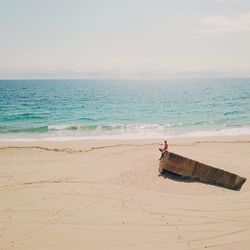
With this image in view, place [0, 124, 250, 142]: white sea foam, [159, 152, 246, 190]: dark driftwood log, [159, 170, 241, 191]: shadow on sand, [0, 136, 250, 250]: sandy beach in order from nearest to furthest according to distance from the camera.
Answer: [0, 136, 250, 250]: sandy beach, [159, 152, 246, 190]: dark driftwood log, [159, 170, 241, 191]: shadow on sand, [0, 124, 250, 142]: white sea foam

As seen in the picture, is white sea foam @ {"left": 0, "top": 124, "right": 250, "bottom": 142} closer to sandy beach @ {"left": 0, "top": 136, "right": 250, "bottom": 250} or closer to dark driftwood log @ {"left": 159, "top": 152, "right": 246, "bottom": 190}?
sandy beach @ {"left": 0, "top": 136, "right": 250, "bottom": 250}

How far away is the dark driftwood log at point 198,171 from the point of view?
1572 cm

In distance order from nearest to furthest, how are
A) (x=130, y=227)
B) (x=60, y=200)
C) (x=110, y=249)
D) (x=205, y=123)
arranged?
(x=110, y=249) < (x=130, y=227) < (x=60, y=200) < (x=205, y=123)

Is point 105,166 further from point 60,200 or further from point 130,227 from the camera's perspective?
point 130,227

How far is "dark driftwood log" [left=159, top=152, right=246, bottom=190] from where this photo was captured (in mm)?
15719

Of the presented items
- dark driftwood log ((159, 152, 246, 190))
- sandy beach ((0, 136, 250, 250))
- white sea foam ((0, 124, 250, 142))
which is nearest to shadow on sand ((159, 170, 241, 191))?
dark driftwood log ((159, 152, 246, 190))

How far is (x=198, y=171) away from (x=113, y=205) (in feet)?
17.7

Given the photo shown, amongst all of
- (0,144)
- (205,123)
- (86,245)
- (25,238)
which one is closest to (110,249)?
(86,245)

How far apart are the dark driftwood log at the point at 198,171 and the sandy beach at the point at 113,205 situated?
52cm

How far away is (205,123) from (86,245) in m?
31.4

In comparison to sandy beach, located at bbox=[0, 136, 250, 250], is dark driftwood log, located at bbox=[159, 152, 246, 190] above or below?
above

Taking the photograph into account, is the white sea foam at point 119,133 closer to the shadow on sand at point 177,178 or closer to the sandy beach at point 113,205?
the sandy beach at point 113,205

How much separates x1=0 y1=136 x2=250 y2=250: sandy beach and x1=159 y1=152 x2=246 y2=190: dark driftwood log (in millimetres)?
520

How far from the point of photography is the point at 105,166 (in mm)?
18781
